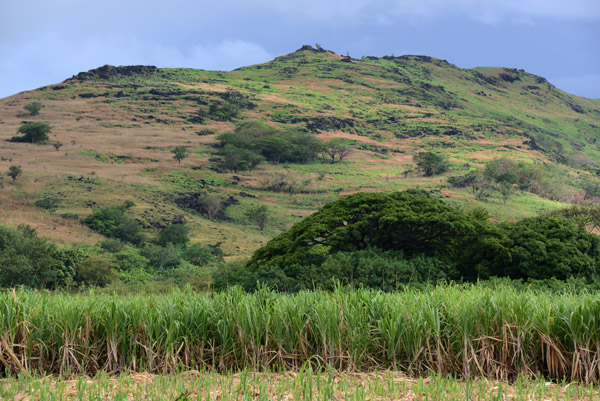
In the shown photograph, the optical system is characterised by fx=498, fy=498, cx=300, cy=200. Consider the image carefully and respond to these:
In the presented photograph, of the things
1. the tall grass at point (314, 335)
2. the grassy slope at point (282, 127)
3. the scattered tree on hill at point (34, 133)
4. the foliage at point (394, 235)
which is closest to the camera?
the tall grass at point (314, 335)

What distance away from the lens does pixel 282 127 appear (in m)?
96.4

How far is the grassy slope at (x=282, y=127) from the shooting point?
5256cm

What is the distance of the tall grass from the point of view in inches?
230

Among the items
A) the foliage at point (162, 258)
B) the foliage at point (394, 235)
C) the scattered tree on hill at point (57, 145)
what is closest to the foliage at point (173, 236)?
the foliage at point (162, 258)

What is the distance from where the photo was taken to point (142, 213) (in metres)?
48.9

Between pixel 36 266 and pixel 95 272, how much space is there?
3.01m

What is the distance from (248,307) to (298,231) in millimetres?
9457

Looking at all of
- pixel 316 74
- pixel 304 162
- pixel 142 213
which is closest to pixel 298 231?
pixel 142 213

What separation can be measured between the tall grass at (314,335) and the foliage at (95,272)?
20.6 meters

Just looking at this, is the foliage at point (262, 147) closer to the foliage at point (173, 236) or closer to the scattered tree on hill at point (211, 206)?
the scattered tree on hill at point (211, 206)

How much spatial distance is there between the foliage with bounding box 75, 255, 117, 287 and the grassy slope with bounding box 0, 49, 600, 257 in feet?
45.0

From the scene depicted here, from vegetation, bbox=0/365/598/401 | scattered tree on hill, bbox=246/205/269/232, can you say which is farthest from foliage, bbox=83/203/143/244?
vegetation, bbox=0/365/598/401

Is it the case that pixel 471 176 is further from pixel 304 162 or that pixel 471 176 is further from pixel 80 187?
pixel 80 187

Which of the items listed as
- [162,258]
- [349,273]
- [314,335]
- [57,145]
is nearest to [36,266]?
[162,258]
